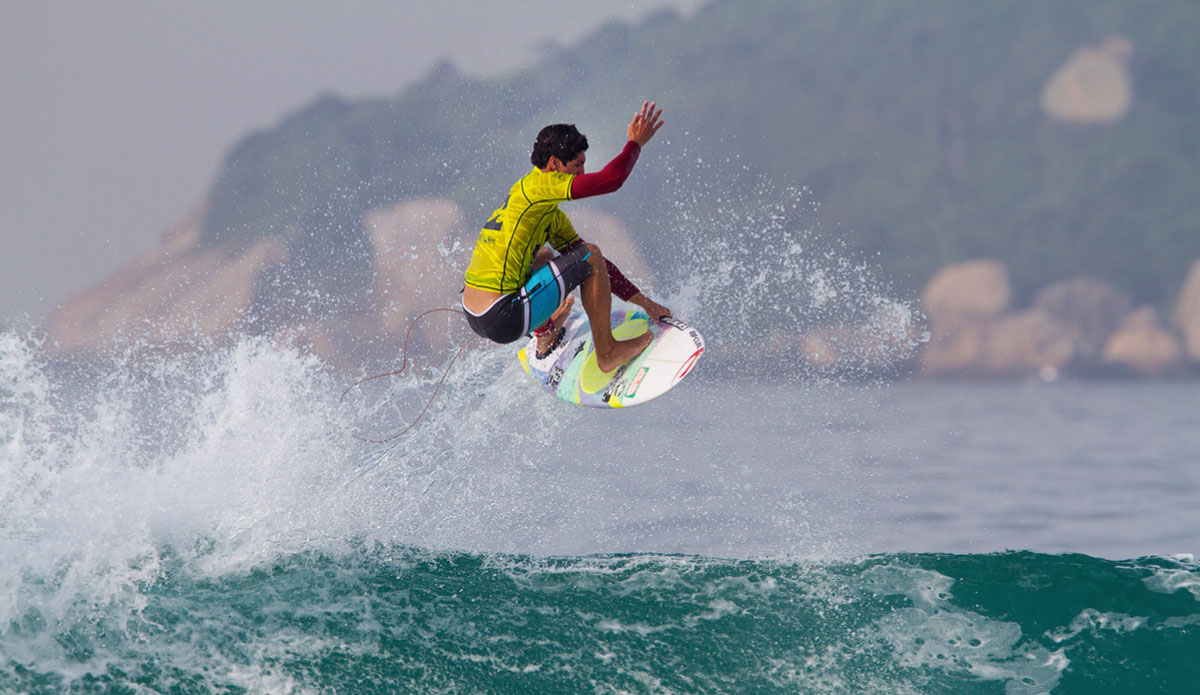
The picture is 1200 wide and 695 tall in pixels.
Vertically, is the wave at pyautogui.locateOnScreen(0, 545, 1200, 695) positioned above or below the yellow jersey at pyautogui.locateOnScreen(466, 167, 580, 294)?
below

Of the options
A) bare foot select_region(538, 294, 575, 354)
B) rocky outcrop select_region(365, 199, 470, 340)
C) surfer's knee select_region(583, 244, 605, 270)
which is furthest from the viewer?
rocky outcrop select_region(365, 199, 470, 340)

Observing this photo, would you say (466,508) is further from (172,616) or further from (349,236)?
(349,236)

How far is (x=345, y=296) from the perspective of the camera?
30.9 meters

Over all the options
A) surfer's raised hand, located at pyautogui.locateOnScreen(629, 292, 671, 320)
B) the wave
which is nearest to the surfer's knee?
surfer's raised hand, located at pyautogui.locateOnScreen(629, 292, 671, 320)

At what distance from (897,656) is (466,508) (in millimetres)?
4106

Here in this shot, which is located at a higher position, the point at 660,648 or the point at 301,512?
the point at 301,512

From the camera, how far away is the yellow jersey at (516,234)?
611 centimetres

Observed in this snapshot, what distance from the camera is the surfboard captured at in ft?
22.6

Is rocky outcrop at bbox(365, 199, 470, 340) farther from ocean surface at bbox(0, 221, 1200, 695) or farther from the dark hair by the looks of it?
the dark hair

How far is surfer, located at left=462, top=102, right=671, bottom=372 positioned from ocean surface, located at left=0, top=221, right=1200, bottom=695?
1.31 m

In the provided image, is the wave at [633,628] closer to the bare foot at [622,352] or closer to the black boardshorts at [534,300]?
the bare foot at [622,352]

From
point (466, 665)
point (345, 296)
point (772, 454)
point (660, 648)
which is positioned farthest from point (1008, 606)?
point (345, 296)

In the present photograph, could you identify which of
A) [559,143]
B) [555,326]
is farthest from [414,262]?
[559,143]

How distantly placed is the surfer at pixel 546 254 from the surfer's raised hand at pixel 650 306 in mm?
97
